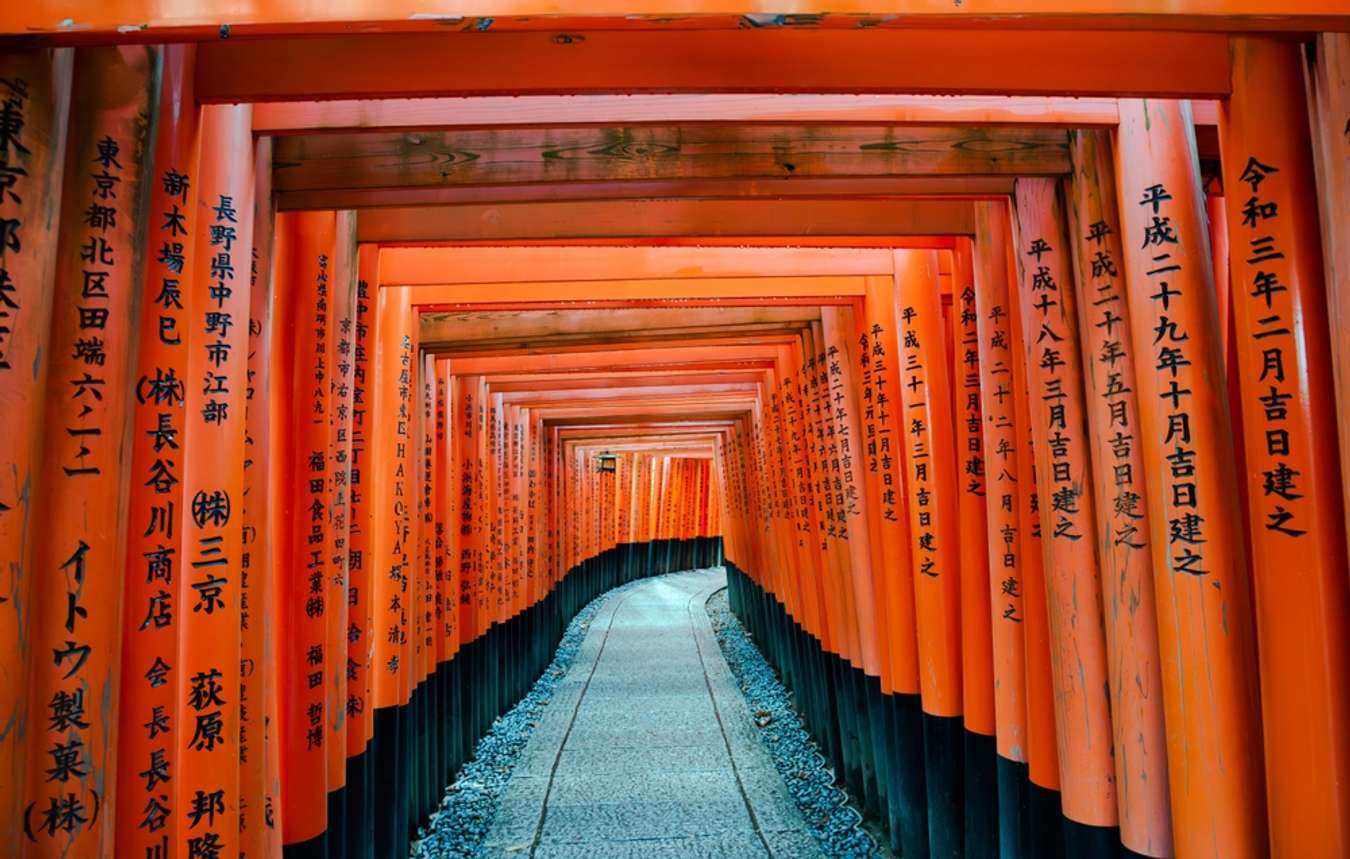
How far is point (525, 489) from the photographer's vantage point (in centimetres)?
1141

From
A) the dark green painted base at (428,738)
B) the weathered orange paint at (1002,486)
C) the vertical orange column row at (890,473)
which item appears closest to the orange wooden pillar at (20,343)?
the dark green painted base at (428,738)

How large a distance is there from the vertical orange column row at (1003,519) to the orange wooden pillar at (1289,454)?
1327 millimetres

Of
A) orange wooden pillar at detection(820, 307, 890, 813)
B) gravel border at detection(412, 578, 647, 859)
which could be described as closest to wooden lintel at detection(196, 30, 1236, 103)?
orange wooden pillar at detection(820, 307, 890, 813)

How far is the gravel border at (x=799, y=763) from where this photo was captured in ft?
18.8

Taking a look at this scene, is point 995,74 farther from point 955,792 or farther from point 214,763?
point 955,792

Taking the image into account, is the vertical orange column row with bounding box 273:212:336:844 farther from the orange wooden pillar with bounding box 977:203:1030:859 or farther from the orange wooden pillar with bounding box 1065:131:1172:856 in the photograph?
the orange wooden pillar with bounding box 1065:131:1172:856

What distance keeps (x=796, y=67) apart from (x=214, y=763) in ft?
7.98

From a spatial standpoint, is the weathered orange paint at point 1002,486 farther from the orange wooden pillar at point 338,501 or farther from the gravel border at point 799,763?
the orange wooden pillar at point 338,501

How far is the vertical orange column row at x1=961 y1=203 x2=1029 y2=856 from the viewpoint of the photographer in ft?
11.5

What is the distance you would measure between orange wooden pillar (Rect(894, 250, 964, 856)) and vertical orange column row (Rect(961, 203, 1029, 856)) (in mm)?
689

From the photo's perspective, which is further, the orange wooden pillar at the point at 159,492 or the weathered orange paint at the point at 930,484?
the weathered orange paint at the point at 930,484

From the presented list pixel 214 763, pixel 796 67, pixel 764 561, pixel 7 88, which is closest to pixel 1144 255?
pixel 796 67

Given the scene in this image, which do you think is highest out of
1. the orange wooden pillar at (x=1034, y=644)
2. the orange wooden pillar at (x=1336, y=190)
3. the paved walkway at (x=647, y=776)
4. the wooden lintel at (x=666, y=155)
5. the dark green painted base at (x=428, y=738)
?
the wooden lintel at (x=666, y=155)

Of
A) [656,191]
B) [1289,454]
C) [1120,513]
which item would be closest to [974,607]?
[1120,513]
